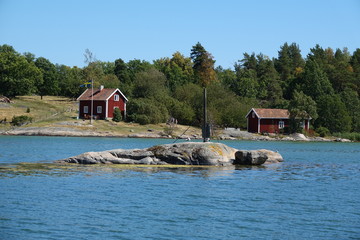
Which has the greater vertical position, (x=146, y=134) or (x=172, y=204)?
(x=146, y=134)

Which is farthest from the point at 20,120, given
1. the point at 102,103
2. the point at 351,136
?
the point at 351,136

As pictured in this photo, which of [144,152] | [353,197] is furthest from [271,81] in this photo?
[353,197]

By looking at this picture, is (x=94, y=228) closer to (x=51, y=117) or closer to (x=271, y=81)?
(x=51, y=117)

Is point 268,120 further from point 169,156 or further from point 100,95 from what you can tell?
point 169,156

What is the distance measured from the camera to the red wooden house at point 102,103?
79.1 metres

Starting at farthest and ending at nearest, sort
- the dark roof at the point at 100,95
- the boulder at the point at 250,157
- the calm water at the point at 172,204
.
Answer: the dark roof at the point at 100,95
the boulder at the point at 250,157
the calm water at the point at 172,204

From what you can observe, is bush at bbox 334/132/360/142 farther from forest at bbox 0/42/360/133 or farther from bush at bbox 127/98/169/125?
bush at bbox 127/98/169/125

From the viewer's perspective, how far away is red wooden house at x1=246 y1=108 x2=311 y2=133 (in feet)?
270

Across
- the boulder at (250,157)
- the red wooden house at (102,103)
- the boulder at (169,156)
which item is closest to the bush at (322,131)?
the red wooden house at (102,103)

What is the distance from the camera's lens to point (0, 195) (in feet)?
63.4

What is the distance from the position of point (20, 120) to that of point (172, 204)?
57.6 meters

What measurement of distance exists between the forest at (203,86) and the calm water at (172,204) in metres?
52.3

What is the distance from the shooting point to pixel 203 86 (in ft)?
349

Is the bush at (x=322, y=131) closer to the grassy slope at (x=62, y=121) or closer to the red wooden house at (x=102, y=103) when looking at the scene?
the grassy slope at (x=62, y=121)
